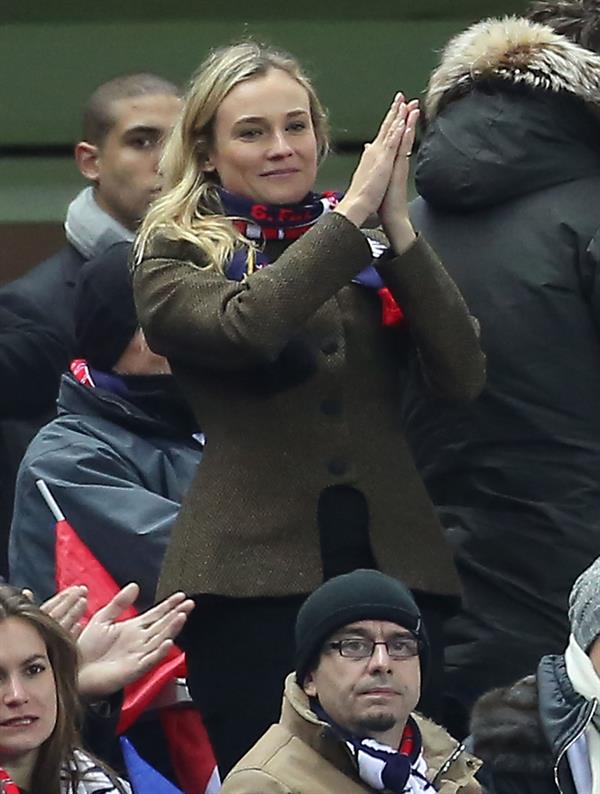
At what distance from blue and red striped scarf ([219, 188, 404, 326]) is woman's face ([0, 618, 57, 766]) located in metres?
0.71

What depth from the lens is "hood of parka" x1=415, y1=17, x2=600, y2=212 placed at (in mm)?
4973

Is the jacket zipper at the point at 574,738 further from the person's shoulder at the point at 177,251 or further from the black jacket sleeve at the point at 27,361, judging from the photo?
the black jacket sleeve at the point at 27,361

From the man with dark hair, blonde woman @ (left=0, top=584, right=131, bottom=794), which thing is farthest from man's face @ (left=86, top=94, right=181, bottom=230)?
blonde woman @ (left=0, top=584, right=131, bottom=794)

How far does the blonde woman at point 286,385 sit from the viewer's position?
4516 millimetres

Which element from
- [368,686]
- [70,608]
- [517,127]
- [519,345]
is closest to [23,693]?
[70,608]

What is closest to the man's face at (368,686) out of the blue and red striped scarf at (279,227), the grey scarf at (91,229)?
the blue and red striped scarf at (279,227)

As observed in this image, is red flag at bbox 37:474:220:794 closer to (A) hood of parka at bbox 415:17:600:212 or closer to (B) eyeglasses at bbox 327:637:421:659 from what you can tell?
(B) eyeglasses at bbox 327:637:421:659

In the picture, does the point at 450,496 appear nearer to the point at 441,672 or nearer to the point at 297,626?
the point at 441,672

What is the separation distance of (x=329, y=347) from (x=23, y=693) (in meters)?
0.78

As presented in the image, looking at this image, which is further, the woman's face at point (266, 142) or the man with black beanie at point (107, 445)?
the man with black beanie at point (107, 445)

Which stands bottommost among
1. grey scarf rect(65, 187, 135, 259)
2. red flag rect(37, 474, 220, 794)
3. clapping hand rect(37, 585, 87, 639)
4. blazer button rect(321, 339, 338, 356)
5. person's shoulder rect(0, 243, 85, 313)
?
red flag rect(37, 474, 220, 794)

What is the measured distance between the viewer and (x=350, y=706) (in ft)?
13.9

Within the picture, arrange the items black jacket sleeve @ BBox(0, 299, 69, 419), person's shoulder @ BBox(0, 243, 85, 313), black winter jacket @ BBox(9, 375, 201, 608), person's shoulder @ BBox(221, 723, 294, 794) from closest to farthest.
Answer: person's shoulder @ BBox(221, 723, 294, 794) < black winter jacket @ BBox(9, 375, 201, 608) < black jacket sleeve @ BBox(0, 299, 69, 419) < person's shoulder @ BBox(0, 243, 85, 313)

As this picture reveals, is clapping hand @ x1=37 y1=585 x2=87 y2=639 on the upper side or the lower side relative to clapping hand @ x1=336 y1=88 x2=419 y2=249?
lower
